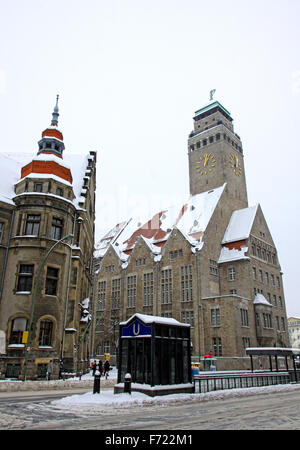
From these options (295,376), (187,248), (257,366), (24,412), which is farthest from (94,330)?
(24,412)

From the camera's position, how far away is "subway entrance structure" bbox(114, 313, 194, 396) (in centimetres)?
1596

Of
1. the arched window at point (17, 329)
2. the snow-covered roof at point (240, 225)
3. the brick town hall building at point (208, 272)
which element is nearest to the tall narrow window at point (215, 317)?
the brick town hall building at point (208, 272)

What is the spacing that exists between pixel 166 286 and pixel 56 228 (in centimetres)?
2687

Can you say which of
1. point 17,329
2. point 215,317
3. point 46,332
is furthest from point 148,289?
point 17,329

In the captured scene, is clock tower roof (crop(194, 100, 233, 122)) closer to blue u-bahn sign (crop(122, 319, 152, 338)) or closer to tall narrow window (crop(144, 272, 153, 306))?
tall narrow window (crop(144, 272, 153, 306))

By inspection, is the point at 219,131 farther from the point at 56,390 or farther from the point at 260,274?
the point at 56,390

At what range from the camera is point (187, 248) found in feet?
166

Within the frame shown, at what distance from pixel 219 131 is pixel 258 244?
2566 centimetres

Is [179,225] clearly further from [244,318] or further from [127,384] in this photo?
[127,384]

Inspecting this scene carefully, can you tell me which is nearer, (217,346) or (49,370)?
(49,370)

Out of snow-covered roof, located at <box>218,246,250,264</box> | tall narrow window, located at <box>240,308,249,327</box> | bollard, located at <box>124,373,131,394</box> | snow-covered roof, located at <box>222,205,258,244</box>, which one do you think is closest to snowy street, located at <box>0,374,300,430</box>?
bollard, located at <box>124,373,131,394</box>

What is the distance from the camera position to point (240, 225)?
55969 mm

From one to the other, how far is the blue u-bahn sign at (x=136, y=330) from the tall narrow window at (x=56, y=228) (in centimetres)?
1301

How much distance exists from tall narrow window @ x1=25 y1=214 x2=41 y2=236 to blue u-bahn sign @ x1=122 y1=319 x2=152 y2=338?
13.5m
